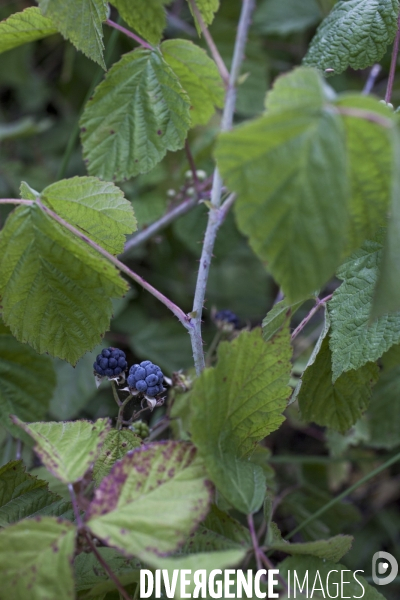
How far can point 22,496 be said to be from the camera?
35.6 inches

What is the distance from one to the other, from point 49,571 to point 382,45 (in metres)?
0.98

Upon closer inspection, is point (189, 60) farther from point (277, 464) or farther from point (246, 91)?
point (277, 464)

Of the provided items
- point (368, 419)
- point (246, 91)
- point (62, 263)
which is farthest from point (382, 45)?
point (246, 91)

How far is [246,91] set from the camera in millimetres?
2023

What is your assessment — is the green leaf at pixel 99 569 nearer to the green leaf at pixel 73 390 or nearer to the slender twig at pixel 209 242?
the slender twig at pixel 209 242

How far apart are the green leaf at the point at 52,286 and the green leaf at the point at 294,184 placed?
293mm

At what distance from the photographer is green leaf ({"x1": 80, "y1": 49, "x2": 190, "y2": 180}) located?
1.01 meters

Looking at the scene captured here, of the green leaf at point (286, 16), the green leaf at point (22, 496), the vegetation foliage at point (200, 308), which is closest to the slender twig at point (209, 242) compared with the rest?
the vegetation foliage at point (200, 308)

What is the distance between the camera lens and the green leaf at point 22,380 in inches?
45.3

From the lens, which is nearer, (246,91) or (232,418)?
(232,418)

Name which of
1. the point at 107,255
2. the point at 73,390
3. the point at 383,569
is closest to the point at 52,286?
the point at 107,255

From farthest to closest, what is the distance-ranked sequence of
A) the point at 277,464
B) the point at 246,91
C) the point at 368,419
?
the point at 246,91 < the point at 277,464 < the point at 368,419

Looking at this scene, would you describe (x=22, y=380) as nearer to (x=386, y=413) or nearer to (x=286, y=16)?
(x=386, y=413)

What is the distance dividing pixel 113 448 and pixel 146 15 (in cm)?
69
